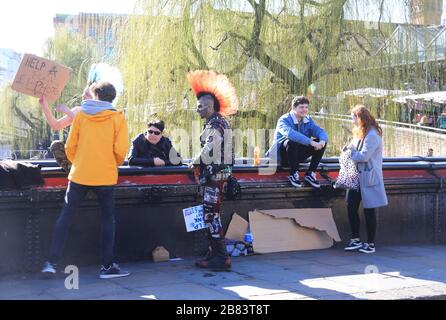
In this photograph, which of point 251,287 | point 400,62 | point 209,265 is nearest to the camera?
point 251,287

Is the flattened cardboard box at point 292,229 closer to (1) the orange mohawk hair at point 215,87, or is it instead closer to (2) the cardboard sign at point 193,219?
(2) the cardboard sign at point 193,219

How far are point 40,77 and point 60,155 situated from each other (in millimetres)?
840

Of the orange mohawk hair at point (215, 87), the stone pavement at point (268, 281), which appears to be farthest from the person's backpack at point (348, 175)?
the orange mohawk hair at point (215, 87)

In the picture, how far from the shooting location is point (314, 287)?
5.95m

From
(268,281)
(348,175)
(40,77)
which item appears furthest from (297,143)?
(40,77)

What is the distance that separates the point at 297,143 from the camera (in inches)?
300

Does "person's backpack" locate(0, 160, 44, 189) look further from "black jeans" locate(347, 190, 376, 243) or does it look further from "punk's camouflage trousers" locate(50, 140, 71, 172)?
"black jeans" locate(347, 190, 376, 243)

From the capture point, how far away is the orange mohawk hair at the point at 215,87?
6.46 metres

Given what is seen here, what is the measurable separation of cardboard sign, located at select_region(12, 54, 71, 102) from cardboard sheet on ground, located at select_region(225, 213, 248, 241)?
2540 millimetres

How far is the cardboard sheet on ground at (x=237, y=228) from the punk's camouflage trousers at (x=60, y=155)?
6.69 ft

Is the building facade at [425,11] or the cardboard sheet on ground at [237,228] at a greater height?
the building facade at [425,11]

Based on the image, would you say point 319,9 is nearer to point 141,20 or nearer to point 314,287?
point 141,20

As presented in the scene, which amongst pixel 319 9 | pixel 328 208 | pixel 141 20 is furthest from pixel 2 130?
pixel 328 208

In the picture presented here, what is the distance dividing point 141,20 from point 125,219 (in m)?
9.66
